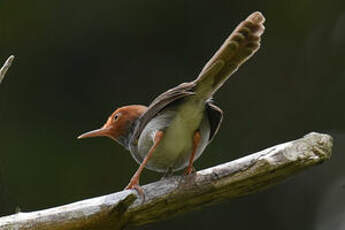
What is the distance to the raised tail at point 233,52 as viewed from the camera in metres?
4.10

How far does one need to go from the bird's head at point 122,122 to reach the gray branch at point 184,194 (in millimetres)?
914

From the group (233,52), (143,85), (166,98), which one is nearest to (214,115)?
(166,98)

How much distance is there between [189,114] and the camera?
14.4ft

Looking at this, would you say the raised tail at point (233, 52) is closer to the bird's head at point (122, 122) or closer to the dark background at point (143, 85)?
the bird's head at point (122, 122)

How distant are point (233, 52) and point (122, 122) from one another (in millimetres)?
1113

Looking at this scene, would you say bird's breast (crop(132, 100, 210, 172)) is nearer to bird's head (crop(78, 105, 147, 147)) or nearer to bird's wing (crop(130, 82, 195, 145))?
bird's wing (crop(130, 82, 195, 145))

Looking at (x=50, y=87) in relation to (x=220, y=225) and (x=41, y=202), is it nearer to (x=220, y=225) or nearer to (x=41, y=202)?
(x=41, y=202)

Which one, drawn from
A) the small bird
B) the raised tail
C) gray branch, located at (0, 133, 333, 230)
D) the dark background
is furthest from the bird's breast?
the dark background

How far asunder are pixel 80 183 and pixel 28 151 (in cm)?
55

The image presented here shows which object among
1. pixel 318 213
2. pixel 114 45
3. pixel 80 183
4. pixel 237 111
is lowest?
pixel 318 213

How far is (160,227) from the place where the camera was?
621 cm

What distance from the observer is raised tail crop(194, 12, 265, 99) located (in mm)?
4098

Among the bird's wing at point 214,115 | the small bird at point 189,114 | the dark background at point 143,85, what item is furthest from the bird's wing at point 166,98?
the dark background at point 143,85

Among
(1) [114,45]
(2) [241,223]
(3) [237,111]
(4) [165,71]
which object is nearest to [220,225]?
(2) [241,223]
